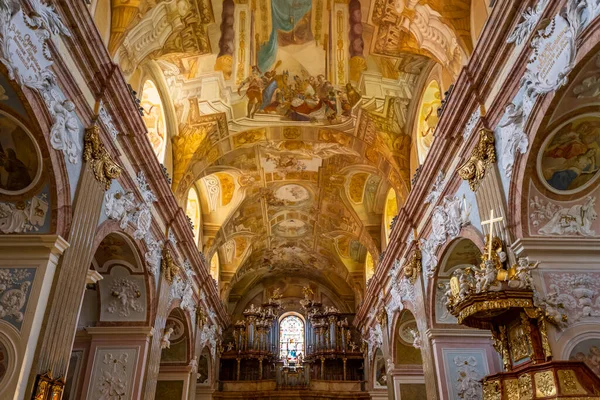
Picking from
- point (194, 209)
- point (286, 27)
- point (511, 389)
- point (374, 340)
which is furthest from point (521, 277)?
point (374, 340)

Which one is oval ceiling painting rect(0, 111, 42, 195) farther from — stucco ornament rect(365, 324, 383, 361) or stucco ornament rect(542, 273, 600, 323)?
stucco ornament rect(365, 324, 383, 361)

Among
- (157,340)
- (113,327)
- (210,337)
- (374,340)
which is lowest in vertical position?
(157,340)

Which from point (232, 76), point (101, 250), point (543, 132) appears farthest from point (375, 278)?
point (543, 132)

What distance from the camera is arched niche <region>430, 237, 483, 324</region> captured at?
10.3m

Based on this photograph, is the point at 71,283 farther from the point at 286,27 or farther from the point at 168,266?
the point at 286,27

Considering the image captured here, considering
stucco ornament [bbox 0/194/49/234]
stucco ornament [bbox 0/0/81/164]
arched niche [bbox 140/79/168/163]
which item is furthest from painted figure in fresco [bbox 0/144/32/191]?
arched niche [bbox 140/79/168/163]

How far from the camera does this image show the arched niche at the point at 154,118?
12547 mm

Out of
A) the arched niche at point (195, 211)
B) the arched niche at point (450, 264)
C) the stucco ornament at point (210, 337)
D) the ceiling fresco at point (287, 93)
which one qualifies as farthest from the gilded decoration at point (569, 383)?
the stucco ornament at point (210, 337)

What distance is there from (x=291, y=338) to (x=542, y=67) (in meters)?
21.8

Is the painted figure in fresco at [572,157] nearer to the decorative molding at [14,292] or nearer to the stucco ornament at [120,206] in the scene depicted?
the stucco ornament at [120,206]

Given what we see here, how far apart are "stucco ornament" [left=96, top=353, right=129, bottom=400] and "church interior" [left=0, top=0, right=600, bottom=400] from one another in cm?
4

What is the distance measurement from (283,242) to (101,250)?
13.1 meters

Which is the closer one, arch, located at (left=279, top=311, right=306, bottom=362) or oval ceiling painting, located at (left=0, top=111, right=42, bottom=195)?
oval ceiling painting, located at (left=0, top=111, right=42, bottom=195)

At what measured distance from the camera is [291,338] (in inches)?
1030
